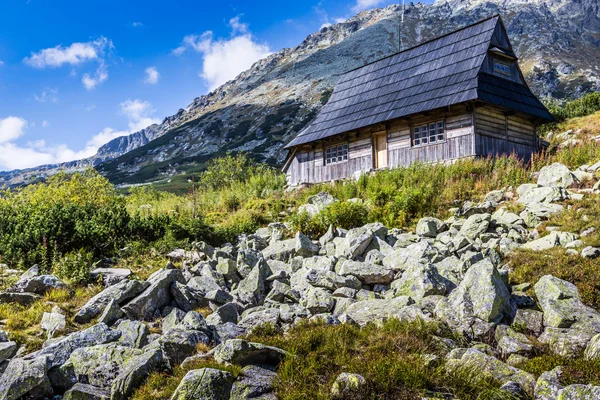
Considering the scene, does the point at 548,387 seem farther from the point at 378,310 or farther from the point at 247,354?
the point at 247,354

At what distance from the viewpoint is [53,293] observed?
9.14 meters

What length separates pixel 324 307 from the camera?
7957mm

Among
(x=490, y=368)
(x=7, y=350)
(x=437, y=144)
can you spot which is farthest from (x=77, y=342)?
(x=437, y=144)

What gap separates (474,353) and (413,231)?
7180 millimetres

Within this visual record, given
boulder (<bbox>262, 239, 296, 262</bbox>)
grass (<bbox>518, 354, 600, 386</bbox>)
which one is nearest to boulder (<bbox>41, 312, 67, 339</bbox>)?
boulder (<bbox>262, 239, 296, 262</bbox>)

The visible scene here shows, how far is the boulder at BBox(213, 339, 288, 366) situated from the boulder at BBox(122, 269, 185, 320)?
125 inches

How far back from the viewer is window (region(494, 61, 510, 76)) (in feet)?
73.1

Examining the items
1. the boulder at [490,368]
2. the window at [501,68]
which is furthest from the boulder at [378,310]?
the window at [501,68]

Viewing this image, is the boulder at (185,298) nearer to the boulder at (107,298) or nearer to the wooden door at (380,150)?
the boulder at (107,298)

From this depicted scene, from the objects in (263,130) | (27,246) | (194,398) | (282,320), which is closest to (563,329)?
(282,320)

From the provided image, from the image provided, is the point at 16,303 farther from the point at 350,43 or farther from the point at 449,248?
the point at 350,43

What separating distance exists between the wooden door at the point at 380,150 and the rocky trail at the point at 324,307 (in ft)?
34.5

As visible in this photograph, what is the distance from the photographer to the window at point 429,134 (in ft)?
69.4

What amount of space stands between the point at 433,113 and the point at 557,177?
8.79m
